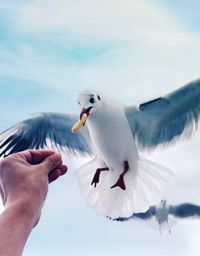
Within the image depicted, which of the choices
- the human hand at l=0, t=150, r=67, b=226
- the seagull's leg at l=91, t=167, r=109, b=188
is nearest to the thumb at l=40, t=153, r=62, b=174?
the human hand at l=0, t=150, r=67, b=226

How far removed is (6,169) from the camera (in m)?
0.58

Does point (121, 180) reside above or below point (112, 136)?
below

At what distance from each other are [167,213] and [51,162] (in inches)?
38.5

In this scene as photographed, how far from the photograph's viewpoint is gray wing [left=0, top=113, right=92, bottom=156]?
5.66ft

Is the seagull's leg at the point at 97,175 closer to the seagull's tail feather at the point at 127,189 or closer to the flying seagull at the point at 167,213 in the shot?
the seagull's tail feather at the point at 127,189

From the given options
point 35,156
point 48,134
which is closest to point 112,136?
point 48,134

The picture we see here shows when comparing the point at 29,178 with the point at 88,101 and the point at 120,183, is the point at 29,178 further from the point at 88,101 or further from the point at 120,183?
the point at 120,183

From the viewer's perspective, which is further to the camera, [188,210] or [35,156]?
[188,210]

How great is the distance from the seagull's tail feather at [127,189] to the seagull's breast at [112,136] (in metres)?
0.04

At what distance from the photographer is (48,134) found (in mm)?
1777

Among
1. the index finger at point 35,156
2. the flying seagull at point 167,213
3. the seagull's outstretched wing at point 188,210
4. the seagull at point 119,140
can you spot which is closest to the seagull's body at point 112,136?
the seagull at point 119,140

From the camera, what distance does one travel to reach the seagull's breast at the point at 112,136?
1.63 metres

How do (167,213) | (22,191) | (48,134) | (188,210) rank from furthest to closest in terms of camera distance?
(48,134), (167,213), (188,210), (22,191)

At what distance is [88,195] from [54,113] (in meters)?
0.24
